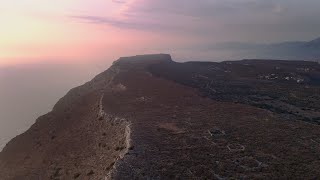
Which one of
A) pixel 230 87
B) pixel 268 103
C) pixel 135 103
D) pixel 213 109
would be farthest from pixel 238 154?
pixel 230 87

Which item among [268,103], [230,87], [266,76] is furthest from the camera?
[266,76]

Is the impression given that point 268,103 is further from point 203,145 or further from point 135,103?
point 203,145

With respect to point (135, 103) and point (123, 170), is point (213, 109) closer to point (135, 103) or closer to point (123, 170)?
point (135, 103)

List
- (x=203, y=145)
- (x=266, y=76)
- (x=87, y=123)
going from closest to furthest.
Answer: (x=203, y=145) → (x=87, y=123) → (x=266, y=76)

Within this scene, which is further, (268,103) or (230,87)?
(230,87)

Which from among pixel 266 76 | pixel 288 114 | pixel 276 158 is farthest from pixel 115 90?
pixel 266 76

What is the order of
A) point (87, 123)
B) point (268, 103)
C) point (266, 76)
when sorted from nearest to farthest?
point (87, 123) < point (268, 103) < point (266, 76)
